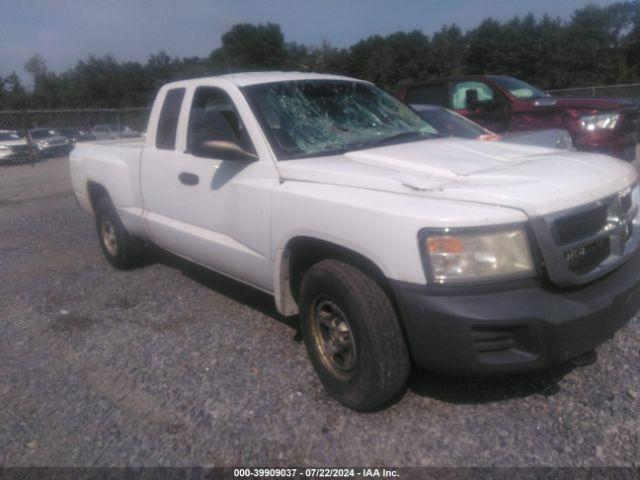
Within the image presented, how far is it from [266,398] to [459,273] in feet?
4.42

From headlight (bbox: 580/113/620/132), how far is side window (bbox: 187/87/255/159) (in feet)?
19.0

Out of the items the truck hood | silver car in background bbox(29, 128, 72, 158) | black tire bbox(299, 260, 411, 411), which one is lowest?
silver car in background bbox(29, 128, 72, 158)

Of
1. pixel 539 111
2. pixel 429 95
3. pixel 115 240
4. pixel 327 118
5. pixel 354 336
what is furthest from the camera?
pixel 429 95

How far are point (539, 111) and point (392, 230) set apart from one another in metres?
6.76

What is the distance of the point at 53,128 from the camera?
20828 millimetres

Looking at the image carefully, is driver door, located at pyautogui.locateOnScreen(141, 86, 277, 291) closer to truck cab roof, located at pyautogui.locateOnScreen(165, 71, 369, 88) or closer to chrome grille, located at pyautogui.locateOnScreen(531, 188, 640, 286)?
truck cab roof, located at pyautogui.locateOnScreen(165, 71, 369, 88)

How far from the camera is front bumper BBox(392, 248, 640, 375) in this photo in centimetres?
242

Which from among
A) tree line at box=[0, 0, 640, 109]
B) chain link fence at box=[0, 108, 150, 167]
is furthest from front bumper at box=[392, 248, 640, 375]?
tree line at box=[0, 0, 640, 109]

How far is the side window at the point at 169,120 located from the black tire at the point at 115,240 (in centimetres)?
110

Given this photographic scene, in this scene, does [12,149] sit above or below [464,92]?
below

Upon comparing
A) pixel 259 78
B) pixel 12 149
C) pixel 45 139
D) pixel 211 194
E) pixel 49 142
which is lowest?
pixel 49 142

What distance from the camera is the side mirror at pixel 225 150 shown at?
3.47 metres

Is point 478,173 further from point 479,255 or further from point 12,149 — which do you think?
point 12,149

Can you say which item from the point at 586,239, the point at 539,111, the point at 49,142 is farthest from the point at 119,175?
the point at 49,142
